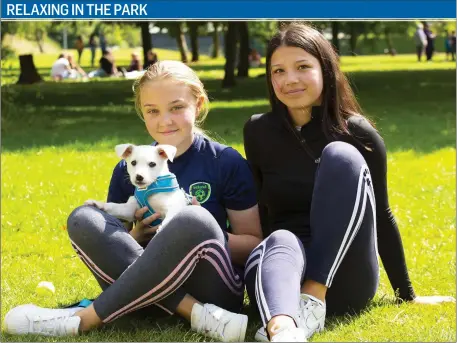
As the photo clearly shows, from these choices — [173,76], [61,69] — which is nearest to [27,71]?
[61,69]

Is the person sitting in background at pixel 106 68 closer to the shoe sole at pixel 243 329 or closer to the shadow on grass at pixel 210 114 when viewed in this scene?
the shadow on grass at pixel 210 114

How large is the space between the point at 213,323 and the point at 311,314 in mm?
409

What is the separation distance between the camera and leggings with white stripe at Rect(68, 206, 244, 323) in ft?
10.8

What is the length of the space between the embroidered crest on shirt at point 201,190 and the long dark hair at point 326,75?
19.8 inches

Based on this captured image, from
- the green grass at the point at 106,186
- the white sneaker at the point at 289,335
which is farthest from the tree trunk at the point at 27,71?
the white sneaker at the point at 289,335

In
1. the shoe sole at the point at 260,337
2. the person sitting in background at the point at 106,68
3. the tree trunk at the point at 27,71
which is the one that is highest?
the shoe sole at the point at 260,337

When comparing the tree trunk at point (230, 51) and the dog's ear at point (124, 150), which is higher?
the dog's ear at point (124, 150)

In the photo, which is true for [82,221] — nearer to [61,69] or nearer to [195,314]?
[195,314]

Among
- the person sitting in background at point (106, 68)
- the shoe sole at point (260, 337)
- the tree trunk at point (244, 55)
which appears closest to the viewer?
the shoe sole at point (260, 337)

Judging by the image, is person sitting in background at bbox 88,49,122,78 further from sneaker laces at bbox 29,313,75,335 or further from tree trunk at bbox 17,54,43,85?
sneaker laces at bbox 29,313,75,335

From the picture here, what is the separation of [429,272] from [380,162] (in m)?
1.38

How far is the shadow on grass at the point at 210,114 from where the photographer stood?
1110 cm
